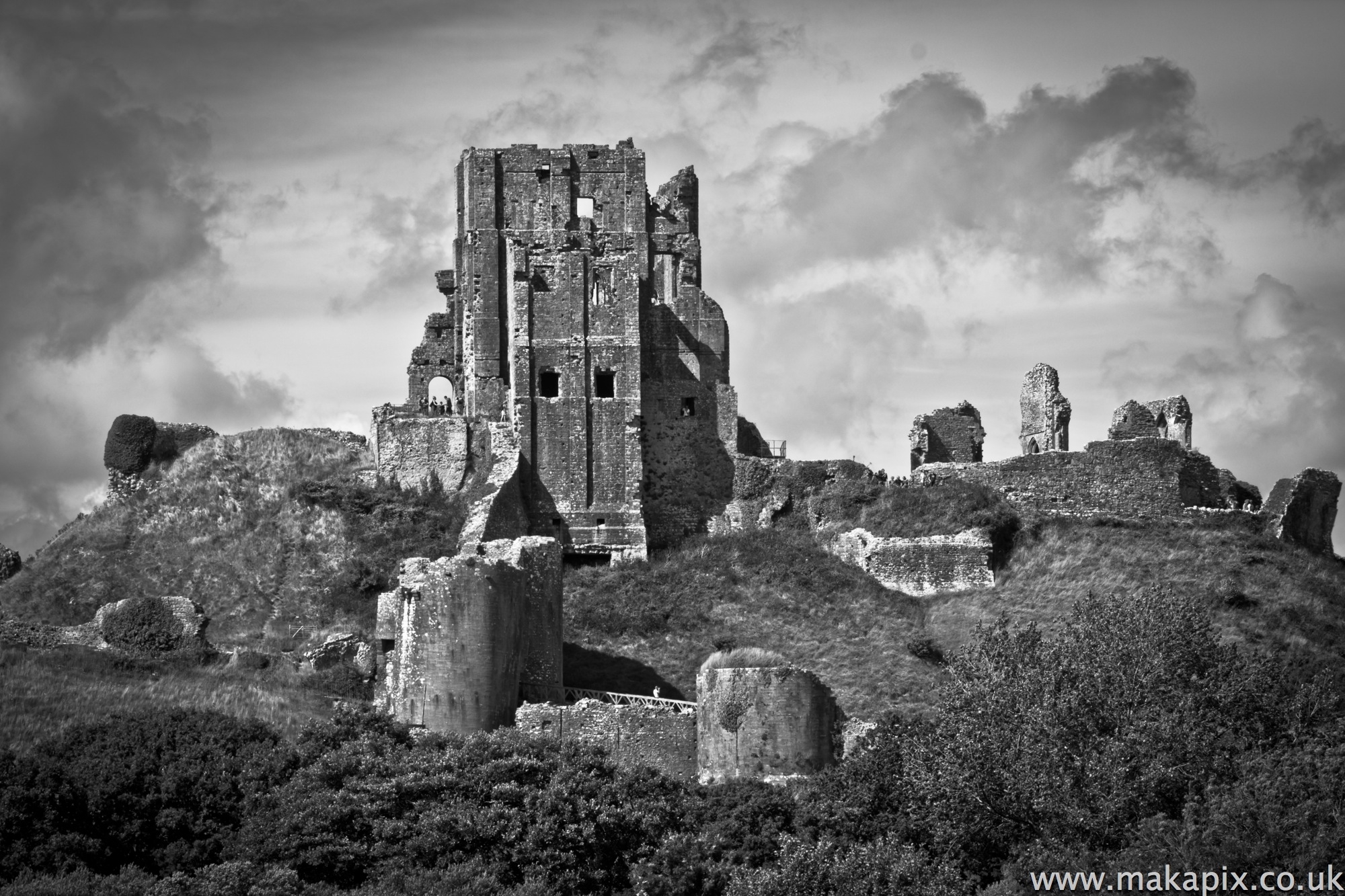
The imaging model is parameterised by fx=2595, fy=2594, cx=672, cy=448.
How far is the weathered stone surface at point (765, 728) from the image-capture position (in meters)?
52.1

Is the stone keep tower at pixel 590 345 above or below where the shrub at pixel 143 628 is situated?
above

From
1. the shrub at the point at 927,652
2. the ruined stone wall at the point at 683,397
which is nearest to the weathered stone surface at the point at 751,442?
the ruined stone wall at the point at 683,397

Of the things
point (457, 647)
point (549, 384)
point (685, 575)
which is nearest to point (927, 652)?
point (685, 575)

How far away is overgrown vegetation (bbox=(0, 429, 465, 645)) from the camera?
216ft

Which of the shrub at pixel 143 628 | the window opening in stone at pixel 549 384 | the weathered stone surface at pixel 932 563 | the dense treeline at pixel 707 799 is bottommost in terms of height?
the dense treeline at pixel 707 799

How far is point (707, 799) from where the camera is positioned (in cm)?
5116

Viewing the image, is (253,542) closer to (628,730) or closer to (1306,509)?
(628,730)

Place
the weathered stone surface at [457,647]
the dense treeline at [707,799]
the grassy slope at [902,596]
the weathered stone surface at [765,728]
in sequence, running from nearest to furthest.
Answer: the dense treeline at [707,799]
the weathered stone surface at [765,728]
the weathered stone surface at [457,647]
the grassy slope at [902,596]

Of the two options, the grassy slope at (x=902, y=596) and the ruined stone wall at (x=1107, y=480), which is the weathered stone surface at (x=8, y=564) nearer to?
the grassy slope at (x=902, y=596)

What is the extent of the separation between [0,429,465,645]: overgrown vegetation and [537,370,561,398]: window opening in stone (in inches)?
161

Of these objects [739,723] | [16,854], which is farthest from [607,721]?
[16,854]

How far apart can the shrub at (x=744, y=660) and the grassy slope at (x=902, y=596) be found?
6.68m

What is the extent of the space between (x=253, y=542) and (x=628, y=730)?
18353 millimetres

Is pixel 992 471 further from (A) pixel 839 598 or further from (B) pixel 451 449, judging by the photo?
(B) pixel 451 449
